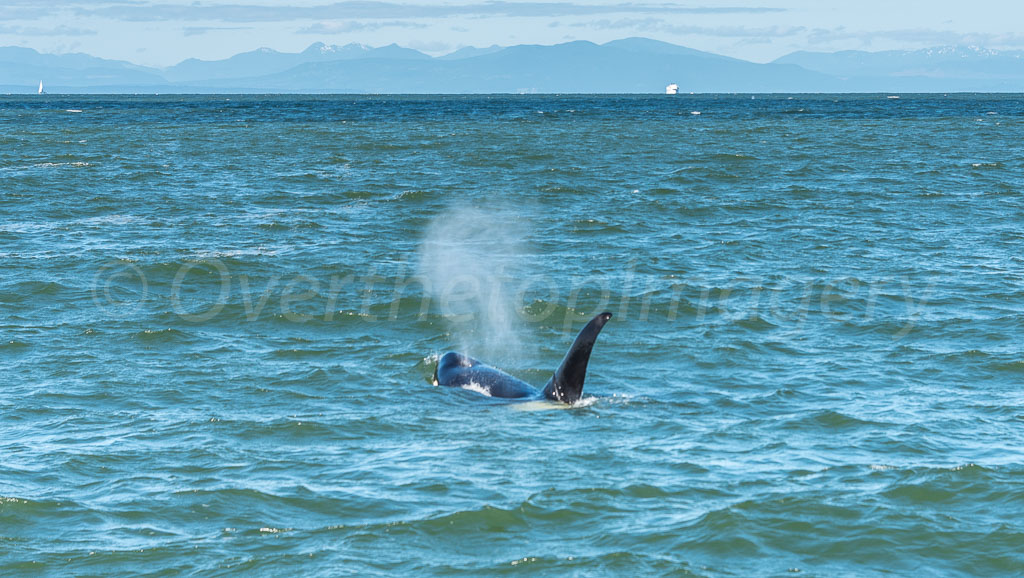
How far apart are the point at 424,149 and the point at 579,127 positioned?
118 ft

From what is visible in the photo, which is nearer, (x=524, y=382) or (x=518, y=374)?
(x=524, y=382)

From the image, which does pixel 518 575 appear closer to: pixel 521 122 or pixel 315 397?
pixel 315 397

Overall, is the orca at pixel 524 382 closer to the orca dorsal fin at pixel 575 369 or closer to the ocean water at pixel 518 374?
the orca dorsal fin at pixel 575 369

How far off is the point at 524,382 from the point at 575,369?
178cm

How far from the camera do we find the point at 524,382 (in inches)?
755

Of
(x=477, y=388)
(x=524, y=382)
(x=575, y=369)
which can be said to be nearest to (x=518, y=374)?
(x=524, y=382)

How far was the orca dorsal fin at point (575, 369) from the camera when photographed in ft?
55.6

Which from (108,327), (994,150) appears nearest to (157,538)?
(108,327)

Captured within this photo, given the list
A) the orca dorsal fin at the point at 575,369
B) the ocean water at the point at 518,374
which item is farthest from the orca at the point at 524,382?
the ocean water at the point at 518,374

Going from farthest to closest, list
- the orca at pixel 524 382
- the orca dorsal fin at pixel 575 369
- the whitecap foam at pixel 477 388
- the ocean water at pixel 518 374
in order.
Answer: the whitecap foam at pixel 477 388 → the orca at pixel 524 382 → the orca dorsal fin at pixel 575 369 → the ocean water at pixel 518 374

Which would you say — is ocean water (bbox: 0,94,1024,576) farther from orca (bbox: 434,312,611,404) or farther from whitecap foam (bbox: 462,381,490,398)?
orca (bbox: 434,312,611,404)

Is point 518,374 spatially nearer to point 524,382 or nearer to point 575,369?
point 524,382

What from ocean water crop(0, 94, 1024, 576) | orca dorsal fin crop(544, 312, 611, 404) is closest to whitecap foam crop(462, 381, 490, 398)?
ocean water crop(0, 94, 1024, 576)

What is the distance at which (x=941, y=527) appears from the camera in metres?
13.6
